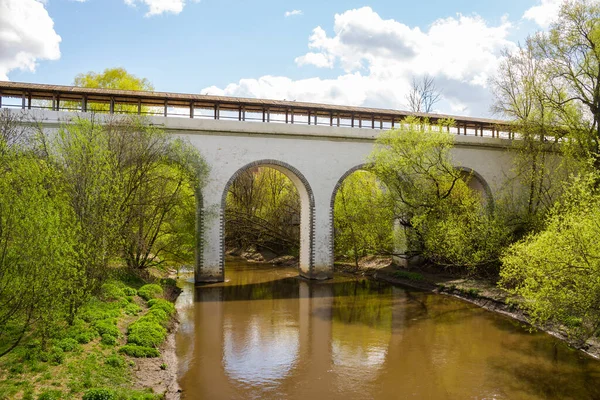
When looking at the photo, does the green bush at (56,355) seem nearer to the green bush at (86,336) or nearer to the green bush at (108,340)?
the green bush at (86,336)

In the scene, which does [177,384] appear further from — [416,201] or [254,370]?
[416,201]

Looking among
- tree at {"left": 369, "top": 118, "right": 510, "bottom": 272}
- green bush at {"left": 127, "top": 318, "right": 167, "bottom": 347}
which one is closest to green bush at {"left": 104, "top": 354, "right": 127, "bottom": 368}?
green bush at {"left": 127, "top": 318, "right": 167, "bottom": 347}

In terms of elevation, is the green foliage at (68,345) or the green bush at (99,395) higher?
the green foliage at (68,345)

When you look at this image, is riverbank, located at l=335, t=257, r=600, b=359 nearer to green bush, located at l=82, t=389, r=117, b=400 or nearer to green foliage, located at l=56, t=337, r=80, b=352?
green bush, located at l=82, t=389, r=117, b=400

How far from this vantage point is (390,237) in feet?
73.4

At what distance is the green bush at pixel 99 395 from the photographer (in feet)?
24.7

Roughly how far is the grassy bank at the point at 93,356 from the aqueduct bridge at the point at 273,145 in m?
7.53

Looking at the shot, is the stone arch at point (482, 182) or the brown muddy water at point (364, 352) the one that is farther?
the stone arch at point (482, 182)

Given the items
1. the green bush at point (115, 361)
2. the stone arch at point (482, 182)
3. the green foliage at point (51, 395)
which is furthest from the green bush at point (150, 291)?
the stone arch at point (482, 182)

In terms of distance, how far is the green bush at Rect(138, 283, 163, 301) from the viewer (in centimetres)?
1515

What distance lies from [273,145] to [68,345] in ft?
43.8

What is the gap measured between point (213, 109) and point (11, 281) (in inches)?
594

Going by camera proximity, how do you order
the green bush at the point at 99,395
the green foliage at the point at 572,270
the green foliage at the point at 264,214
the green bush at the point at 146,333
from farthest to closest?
the green foliage at the point at 264,214 → the green bush at the point at 146,333 → the green foliage at the point at 572,270 → the green bush at the point at 99,395

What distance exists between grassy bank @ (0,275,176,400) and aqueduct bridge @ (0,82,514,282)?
7531 mm
